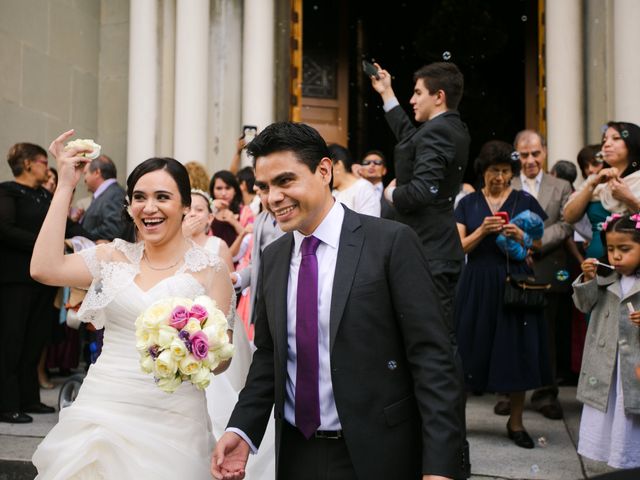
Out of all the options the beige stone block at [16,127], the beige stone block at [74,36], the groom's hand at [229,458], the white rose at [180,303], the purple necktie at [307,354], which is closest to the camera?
the purple necktie at [307,354]

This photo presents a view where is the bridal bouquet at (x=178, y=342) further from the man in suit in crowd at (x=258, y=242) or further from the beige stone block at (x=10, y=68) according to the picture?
the beige stone block at (x=10, y=68)

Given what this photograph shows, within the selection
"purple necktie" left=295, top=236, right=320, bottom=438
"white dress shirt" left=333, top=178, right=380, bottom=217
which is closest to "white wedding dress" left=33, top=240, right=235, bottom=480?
"purple necktie" left=295, top=236, right=320, bottom=438

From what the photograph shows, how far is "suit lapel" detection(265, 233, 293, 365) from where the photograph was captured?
2859mm

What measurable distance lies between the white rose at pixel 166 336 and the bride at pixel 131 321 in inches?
23.0

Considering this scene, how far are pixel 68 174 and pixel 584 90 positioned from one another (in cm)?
818

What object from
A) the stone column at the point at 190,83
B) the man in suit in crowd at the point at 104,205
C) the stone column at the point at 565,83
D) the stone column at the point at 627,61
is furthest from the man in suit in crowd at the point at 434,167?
the stone column at the point at 190,83

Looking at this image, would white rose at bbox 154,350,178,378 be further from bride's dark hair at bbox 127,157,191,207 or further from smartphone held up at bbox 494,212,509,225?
smartphone held up at bbox 494,212,509,225

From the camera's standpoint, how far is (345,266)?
2.79 metres

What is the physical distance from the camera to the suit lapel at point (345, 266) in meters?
2.74

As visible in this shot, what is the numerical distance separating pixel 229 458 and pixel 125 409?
84cm

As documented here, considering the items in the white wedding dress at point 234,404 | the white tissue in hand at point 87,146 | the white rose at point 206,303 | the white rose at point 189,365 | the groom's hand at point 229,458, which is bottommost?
the white wedding dress at point 234,404

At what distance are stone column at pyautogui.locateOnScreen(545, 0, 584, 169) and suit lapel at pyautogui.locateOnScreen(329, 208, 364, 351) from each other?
25.5 ft

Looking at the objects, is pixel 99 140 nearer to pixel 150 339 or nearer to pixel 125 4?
pixel 125 4

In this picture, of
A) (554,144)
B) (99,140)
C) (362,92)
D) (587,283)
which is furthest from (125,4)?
(587,283)
